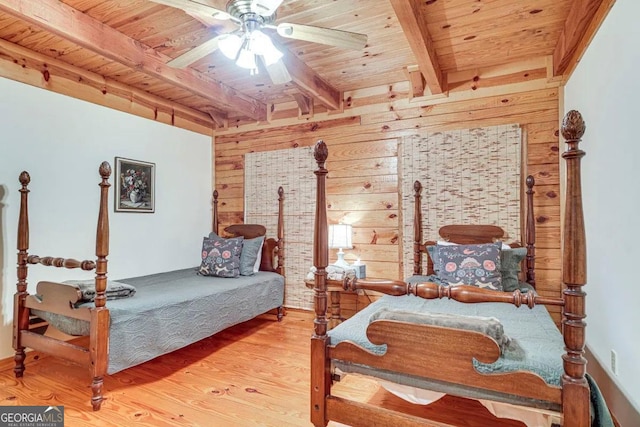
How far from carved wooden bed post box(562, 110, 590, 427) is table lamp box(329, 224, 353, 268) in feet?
7.53

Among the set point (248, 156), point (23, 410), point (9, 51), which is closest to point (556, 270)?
point (248, 156)

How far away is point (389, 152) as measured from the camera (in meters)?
3.56

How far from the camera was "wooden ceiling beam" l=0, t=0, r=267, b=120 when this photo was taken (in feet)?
6.79

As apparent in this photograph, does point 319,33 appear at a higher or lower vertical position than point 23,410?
higher

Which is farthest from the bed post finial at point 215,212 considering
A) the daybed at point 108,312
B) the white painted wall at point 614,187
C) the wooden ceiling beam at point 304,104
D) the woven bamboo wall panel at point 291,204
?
the white painted wall at point 614,187

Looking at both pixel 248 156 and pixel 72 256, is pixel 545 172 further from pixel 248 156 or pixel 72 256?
pixel 72 256

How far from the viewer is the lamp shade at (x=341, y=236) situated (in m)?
3.46

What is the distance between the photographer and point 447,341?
1.43 metres

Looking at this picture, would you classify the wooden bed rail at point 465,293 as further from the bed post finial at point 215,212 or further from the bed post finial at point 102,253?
the bed post finial at point 215,212

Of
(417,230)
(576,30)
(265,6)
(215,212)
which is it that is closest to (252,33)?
(265,6)

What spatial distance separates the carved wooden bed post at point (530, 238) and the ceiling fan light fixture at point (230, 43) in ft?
8.28

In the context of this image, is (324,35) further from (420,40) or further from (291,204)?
(291,204)

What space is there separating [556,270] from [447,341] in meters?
2.12

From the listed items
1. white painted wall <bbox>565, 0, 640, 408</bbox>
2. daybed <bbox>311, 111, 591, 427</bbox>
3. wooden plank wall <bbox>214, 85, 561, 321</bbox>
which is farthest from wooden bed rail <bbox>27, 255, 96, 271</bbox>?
white painted wall <bbox>565, 0, 640, 408</bbox>
